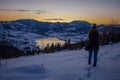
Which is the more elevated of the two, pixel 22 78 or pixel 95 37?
pixel 95 37

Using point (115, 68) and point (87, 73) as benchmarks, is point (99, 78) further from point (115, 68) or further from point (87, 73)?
point (115, 68)

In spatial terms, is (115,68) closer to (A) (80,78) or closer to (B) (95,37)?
(B) (95,37)

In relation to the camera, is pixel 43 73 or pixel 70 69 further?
pixel 70 69

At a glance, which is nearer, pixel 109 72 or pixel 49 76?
pixel 49 76

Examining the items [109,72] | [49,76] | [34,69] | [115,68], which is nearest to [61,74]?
[49,76]

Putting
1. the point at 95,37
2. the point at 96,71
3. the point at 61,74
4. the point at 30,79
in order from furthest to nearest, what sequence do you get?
1. the point at 95,37
2. the point at 96,71
3. the point at 61,74
4. the point at 30,79

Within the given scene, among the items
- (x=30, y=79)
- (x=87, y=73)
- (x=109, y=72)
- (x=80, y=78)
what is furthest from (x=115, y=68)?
(x=30, y=79)

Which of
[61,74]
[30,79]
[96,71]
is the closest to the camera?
[30,79]

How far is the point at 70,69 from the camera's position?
36.3ft

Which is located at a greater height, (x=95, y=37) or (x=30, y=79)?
(x=95, y=37)

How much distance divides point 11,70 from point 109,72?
15.2 feet

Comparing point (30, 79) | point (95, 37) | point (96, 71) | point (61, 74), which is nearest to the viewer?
point (30, 79)

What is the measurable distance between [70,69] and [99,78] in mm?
2068

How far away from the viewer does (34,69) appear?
1034 centimetres
